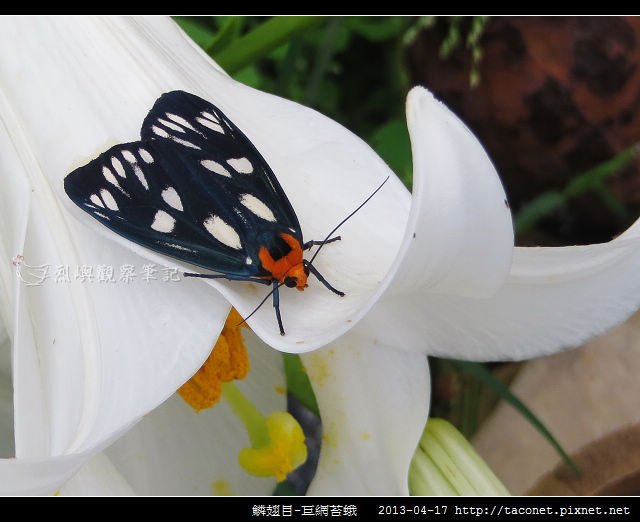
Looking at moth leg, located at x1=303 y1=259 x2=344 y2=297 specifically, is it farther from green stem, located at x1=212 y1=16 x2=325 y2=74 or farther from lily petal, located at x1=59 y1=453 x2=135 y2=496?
green stem, located at x1=212 y1=16 x2=325 y2=74

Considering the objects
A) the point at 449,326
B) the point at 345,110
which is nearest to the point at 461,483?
the point at 449,326

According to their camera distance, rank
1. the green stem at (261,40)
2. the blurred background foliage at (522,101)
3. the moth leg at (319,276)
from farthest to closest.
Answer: the blurred background foliage at (522,101) < the green stem at (261,40) < the moth leg at (319,276)

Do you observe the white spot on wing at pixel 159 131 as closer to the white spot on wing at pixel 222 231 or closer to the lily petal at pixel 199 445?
the white spot on wing at pixel 222 231

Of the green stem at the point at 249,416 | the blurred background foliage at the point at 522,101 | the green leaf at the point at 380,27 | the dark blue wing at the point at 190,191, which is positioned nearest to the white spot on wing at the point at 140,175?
the dark blue wing at the point at 190,191

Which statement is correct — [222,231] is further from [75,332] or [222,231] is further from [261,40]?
[261,40]

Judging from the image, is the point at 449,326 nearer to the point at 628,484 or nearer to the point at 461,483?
the point at 461,483

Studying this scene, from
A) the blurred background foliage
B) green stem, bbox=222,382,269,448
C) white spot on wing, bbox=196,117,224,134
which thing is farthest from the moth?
the blurred background foliage

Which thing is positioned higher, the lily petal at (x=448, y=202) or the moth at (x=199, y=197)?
the lily petal at (x=448, y=202)
